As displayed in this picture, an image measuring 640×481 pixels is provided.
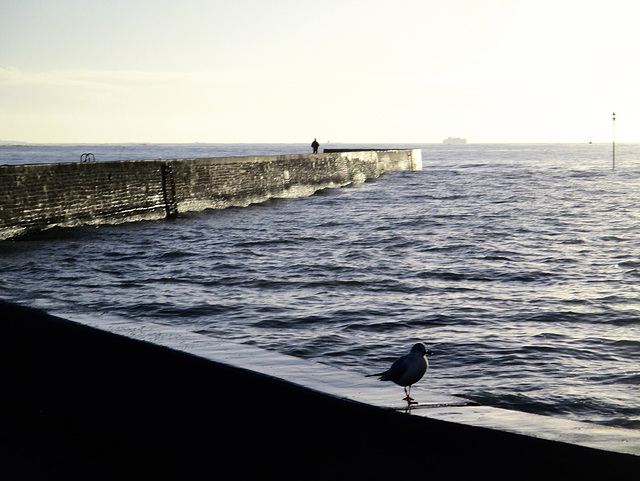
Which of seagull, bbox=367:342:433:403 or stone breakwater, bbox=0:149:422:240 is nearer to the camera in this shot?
seagull, bbox=367:342:433:403

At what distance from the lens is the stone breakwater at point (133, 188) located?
1612cm

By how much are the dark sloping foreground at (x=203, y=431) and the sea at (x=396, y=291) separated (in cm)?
171

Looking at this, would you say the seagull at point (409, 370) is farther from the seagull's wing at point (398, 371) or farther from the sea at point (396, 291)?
the sea at point (396, 291)

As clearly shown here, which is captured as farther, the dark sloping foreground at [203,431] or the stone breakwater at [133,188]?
the stone breakwater at [133,188]

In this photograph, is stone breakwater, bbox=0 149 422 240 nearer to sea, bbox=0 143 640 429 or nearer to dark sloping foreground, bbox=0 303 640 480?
sea, bbox=0 143 640 429

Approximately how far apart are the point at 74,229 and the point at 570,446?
16202mm

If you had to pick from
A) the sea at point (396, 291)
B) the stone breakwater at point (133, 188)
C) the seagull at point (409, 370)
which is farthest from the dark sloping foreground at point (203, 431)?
the stone breakwater at point (133, 188)

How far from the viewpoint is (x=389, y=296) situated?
10594 mm

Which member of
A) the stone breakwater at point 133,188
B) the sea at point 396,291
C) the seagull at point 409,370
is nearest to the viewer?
the seagull at point 409,370

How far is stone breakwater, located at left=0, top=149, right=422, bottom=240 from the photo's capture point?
1612 cm

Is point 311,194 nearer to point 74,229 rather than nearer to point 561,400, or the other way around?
point 74,229

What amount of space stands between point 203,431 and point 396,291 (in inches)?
282

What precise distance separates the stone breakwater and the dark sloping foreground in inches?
458

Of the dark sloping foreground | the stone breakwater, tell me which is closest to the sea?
the stone breakwater
